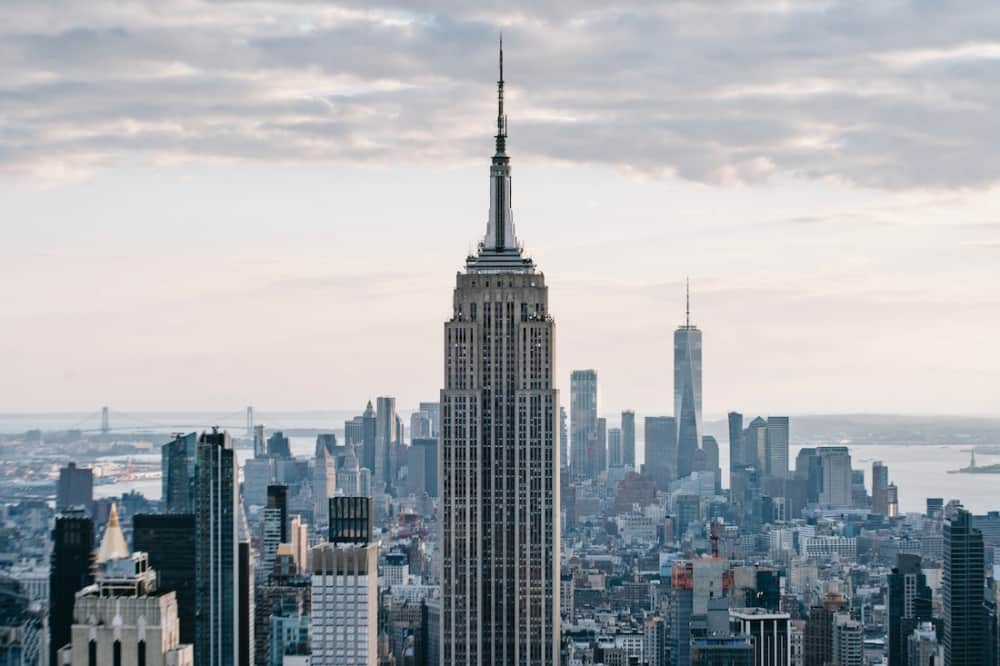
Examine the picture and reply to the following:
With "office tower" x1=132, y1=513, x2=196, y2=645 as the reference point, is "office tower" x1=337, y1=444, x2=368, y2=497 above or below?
above

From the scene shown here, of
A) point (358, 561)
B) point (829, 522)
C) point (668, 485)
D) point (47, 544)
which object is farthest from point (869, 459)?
point (47, 544)

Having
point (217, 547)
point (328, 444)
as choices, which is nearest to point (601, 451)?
point (328, 444)

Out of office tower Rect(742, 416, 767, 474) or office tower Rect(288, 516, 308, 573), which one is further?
office tower Rect(742, 416, 767, 474)

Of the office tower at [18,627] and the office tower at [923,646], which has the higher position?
the office tower at [18,627]

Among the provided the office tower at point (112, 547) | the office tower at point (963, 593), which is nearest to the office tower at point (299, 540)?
the office tower at point (112, 547)

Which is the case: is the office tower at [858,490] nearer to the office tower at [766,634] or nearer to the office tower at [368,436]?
the office tower at [368,436]

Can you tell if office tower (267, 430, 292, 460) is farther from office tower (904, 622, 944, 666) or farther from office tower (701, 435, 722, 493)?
office tower (701, 435, 722, 493)

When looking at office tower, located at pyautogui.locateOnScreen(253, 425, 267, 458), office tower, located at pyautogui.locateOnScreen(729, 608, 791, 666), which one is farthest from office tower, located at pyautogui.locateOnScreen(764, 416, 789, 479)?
office tower, located at pyautogui.locateOnScreen(253, 425, 267, 458)
